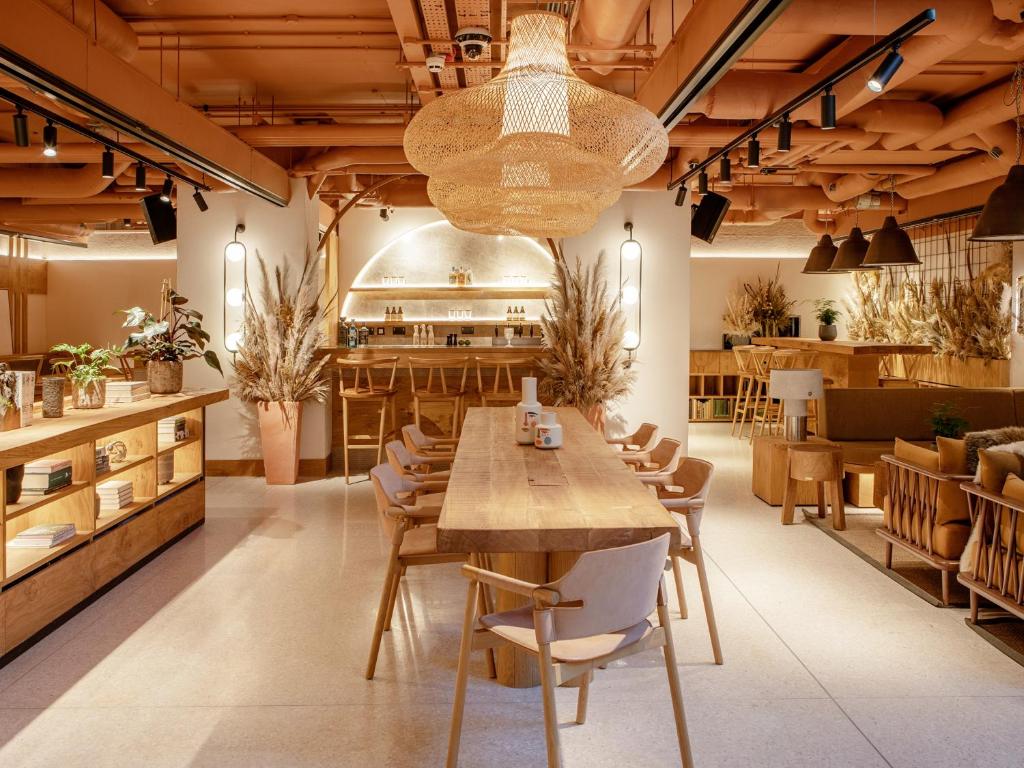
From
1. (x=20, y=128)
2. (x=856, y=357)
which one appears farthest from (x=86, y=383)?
(x=856, y=357)

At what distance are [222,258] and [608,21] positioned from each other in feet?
16.3

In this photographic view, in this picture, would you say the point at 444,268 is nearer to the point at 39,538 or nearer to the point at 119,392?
the point at 119,392

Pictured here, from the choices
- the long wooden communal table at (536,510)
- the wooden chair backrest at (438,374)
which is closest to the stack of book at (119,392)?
the long wooden communal table at (536,510)

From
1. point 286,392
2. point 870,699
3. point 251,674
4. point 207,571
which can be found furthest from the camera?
point 286,392

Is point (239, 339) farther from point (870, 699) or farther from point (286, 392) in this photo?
point (870, 699)

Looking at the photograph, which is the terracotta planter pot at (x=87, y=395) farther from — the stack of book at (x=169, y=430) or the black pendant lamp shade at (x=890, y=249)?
the black pendant lamp shade at (x=890, y=249)

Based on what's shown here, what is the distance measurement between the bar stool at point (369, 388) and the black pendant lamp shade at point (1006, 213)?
15.8ft

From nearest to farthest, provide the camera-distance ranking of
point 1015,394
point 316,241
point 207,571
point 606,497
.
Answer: point 606,497
point 207,571
point 1015,394
point 316,241

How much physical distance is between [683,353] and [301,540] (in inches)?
167

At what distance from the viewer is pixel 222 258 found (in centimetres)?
819

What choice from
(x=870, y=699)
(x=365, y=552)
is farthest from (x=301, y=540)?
(x=870, y=699)

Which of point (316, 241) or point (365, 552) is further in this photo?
point (316, 241)

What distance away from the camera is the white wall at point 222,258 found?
8188mm

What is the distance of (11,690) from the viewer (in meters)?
3.37
